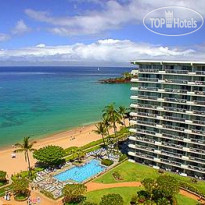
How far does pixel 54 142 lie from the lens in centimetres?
9006

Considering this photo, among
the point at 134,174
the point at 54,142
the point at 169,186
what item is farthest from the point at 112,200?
the point at 54,142

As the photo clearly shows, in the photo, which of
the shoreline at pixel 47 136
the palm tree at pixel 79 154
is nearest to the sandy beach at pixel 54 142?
the shoreline at pixel 47 136

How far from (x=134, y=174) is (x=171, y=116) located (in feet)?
46.0

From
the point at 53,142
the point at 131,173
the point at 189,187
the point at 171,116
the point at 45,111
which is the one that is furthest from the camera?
the point at 45,111

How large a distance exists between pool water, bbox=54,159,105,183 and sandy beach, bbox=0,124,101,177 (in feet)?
39.2

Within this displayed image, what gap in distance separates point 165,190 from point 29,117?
85.7 meters

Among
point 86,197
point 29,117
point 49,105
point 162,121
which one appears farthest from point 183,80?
point 49,105

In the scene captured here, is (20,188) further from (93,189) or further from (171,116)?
(171,116)

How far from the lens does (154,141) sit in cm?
6094

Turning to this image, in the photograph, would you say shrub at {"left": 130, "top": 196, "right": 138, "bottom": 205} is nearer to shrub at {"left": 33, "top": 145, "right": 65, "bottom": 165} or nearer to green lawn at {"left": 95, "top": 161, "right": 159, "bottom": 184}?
green lawn at {"left": 95, "top": 161, "right": 159, "bottom": 184}

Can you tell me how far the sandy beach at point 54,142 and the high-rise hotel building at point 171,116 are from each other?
27.7 meters

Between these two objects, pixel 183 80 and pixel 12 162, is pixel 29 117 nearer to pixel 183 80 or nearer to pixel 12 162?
pixel 12 162

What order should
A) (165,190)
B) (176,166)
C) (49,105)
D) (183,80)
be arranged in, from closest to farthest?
1. (165,190)
2. (183,80)
3. (176,166)
4. (49,105)

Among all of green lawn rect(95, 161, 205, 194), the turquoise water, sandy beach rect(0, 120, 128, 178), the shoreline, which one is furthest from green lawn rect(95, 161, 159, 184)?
the turquoise water
